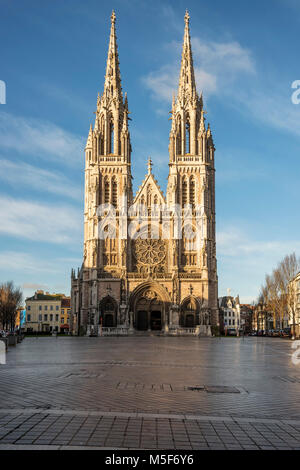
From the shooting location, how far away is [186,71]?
72.9 m

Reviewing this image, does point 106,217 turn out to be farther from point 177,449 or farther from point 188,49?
point 177,449

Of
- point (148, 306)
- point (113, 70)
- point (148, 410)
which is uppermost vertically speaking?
point (113, 70)

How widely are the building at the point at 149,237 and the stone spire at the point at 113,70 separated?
1942 mm

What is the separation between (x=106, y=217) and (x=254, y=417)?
5878 cm

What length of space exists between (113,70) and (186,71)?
1130cm

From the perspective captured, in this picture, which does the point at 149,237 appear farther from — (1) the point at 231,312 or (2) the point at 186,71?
(1) the point at 231,312

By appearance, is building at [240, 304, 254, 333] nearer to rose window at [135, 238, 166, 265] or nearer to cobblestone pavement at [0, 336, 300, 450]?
rose window at [135, 238, 166, 265]

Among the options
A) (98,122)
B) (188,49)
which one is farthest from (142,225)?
(188,49)

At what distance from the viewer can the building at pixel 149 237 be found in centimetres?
6341

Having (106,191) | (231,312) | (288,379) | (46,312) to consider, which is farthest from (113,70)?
(231,312)

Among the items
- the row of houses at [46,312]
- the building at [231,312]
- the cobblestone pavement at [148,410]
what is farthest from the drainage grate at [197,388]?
the building at [231,312]

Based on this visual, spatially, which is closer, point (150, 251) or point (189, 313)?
point (189, 313)

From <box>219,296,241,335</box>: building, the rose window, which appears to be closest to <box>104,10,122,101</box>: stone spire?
the rose window

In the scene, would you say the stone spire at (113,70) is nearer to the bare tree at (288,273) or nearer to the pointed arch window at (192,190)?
the pointed arch window at (192,190)
